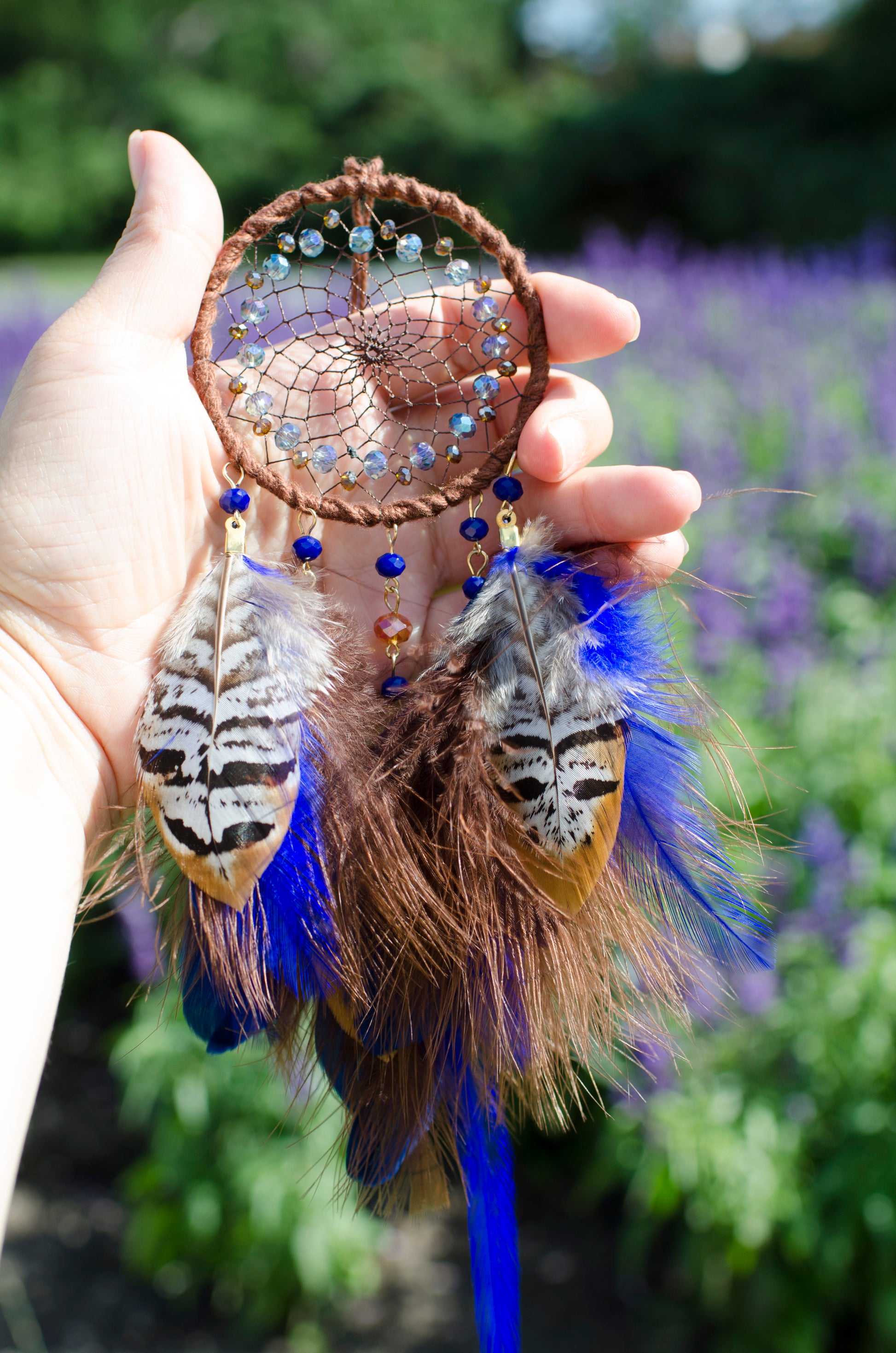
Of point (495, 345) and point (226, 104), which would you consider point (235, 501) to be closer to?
point (495, 345)

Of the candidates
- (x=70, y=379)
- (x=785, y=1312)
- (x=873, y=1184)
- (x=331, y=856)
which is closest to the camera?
(x=331, y=856)

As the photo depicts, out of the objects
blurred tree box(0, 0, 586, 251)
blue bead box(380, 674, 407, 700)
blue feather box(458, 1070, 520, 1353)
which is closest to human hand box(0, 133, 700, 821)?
blue bead box(380, 674, 407, 700)

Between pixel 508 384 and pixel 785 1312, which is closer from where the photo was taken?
pixel 508 384

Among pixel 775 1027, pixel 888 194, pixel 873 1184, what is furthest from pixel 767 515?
pixel 888 194

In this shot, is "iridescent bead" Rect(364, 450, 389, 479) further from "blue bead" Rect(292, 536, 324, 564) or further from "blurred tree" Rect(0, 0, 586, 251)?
"blurred tree" Rect(0, 0, 586, 251)

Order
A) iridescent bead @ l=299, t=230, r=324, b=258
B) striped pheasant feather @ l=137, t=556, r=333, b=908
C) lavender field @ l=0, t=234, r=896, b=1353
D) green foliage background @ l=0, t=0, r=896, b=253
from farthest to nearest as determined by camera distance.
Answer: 1. green foliage background @ l=0, t=0, r=896, b=253
2. lavender field @ l=0, t=234, r=896, b=1353
3. iridescent bead @ l=299, t=230, r=324, b=258
4. striped pheasant feather @ l=137, t=556, r=333, b=908

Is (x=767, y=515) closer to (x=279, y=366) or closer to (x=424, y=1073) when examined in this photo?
(x=279, y=366)
